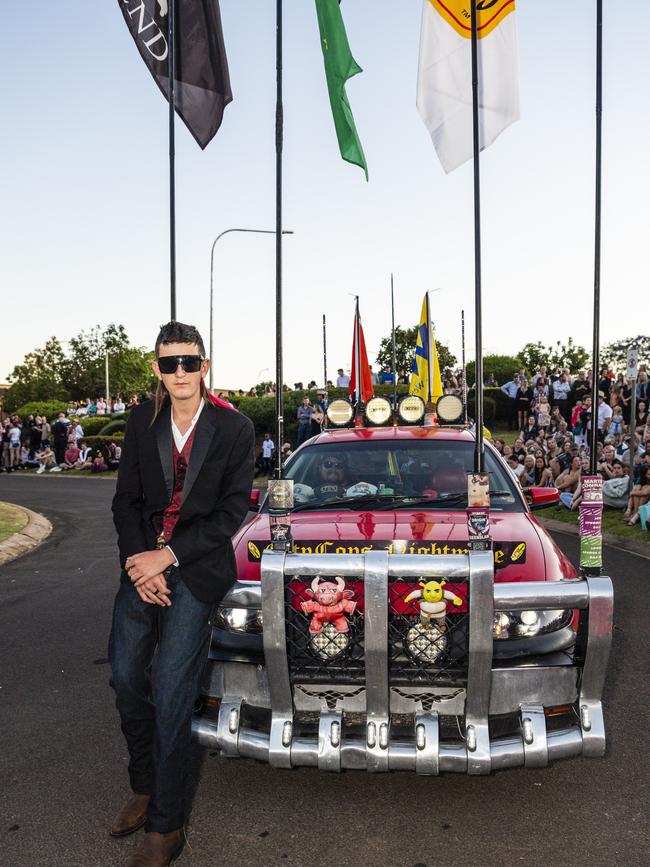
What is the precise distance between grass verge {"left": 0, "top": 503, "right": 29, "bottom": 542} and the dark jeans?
30.6 ft

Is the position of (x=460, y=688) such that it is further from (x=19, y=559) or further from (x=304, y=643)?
(x=19, y=559)

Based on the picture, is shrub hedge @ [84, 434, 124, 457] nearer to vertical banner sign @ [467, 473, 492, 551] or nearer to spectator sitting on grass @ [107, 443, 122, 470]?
spectator sitting on grass @ [107, 443, 122, 470]

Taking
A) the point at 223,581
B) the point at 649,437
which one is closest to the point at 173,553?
the point at 223,581

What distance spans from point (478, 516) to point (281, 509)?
0.87 metres

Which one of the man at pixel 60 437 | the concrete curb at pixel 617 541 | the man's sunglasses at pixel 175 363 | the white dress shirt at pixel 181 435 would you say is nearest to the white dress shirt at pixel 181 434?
the white dress shirt at pixel 181 435

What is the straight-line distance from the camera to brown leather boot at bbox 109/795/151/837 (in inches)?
130

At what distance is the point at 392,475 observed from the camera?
16.7 ft

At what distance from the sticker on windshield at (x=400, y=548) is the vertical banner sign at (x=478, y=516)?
18 cm

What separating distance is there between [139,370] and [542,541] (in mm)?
73312

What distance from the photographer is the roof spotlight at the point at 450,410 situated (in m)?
6.07

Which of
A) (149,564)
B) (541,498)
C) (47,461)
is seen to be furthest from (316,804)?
(47,461)

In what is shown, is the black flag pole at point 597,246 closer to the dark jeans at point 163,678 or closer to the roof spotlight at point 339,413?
the dark jeans at point 163,678

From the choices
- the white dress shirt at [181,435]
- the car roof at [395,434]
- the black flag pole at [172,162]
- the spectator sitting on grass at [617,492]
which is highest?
the black flag pole at [172,162]

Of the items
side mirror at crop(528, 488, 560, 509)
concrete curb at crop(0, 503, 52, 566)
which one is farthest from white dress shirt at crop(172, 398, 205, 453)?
concrete curb at crop(0, 503, 52, 566)
